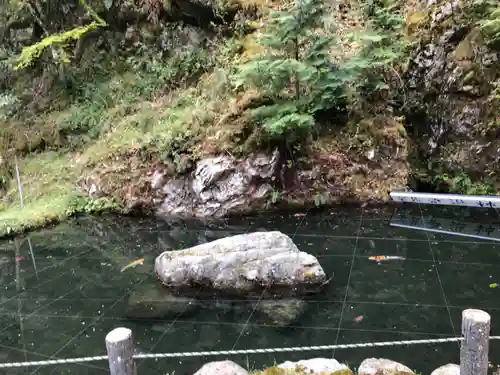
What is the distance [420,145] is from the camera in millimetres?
9469

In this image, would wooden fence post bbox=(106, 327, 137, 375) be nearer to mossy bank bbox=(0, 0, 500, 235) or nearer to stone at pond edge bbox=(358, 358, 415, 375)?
stone at pond edge bbox=(358, 358, 415, 375)

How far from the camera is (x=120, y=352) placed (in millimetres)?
2900

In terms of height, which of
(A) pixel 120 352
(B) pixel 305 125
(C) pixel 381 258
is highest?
(B) pixel 305 125

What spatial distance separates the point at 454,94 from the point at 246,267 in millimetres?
5751

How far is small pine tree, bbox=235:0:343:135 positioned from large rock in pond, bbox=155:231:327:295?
2.86m

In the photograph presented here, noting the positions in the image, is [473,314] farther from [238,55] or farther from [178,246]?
[238,55]

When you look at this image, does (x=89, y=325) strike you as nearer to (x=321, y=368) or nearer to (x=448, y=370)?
(x=321, y=368)

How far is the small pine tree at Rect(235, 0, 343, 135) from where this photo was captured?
7.93m

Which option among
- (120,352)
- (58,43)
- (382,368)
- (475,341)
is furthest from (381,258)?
(58,43)

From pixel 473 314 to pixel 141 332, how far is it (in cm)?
325

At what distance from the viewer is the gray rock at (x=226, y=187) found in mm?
8641

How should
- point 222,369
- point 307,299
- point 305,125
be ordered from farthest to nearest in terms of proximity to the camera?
point 305,125 < point 307,299 < point 222,369

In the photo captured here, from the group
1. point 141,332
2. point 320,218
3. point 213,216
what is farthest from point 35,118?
point 141,332

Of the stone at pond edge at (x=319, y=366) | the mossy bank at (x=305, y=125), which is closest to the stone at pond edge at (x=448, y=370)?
the stone at pond edge at (x=319, y=366)
